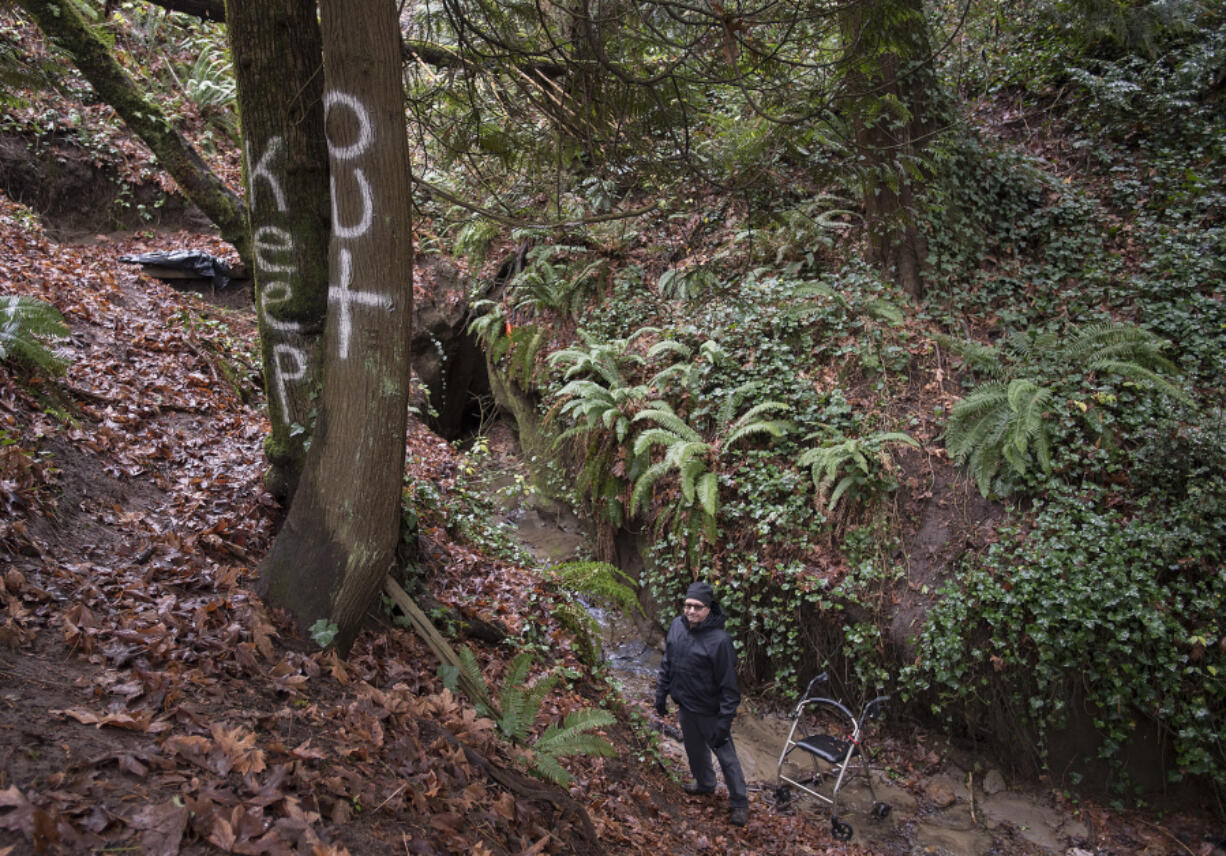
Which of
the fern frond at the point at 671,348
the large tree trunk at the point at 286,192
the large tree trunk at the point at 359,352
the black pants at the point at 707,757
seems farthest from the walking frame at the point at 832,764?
the large tree trunk at the point at 286,192

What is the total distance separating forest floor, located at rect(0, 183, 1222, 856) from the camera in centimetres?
237

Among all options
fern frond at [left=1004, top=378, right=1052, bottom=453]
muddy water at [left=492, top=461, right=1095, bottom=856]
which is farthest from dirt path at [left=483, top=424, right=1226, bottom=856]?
fern frond at [left=1004, top=378, right=1052, bottom=453]

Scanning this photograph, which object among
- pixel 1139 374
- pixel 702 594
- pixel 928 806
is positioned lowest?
pixel 928 806

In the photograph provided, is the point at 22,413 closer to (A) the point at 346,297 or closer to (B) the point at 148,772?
(A) the point at 346,297

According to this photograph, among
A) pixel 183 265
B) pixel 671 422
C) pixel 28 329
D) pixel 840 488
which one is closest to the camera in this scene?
pixel 28 329

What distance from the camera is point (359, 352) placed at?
3.53 meters

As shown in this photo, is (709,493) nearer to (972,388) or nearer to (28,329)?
(972,388)

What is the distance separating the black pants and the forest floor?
0.18 metres

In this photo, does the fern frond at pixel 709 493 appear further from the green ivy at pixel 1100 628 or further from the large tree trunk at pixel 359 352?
the large tree trunk at pixel 359 352

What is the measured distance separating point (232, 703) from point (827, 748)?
4.53 m

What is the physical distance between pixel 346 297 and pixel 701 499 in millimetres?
4409

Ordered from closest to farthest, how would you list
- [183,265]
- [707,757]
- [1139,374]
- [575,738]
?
[575,738]
[707,757]
[1139,374]
[183,265]

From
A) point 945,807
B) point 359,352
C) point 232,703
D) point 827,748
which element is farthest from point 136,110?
point 945,807

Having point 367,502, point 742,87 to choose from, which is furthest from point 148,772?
point 742,87
